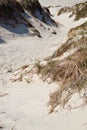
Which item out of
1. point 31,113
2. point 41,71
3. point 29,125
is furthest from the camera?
point 41,71

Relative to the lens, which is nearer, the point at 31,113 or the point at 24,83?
the point at 31,113

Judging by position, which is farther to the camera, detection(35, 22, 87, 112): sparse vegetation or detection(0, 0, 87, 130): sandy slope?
detection(35, 22, 87, 112): sparse vegetation

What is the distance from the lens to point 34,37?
15.0 metres

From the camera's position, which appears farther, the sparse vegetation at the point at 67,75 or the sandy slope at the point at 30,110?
the sparse vegetation at the point at 67,75

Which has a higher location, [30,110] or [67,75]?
[67,75]

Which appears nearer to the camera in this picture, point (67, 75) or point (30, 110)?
point (30, 110)

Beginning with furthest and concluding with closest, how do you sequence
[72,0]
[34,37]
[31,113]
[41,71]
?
[72,0] < [34,37] < [41,71] < [31,113]

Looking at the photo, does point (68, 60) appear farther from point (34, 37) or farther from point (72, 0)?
point (72, 0)

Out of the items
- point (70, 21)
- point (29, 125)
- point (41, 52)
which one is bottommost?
point (29, 125)

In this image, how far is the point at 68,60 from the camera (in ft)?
21.6

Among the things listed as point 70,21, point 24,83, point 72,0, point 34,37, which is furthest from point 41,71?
point 72,0

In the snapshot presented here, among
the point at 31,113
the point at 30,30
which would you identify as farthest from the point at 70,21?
the point at 31,113

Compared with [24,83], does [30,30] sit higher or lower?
higher

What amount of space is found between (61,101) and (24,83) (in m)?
2.15
